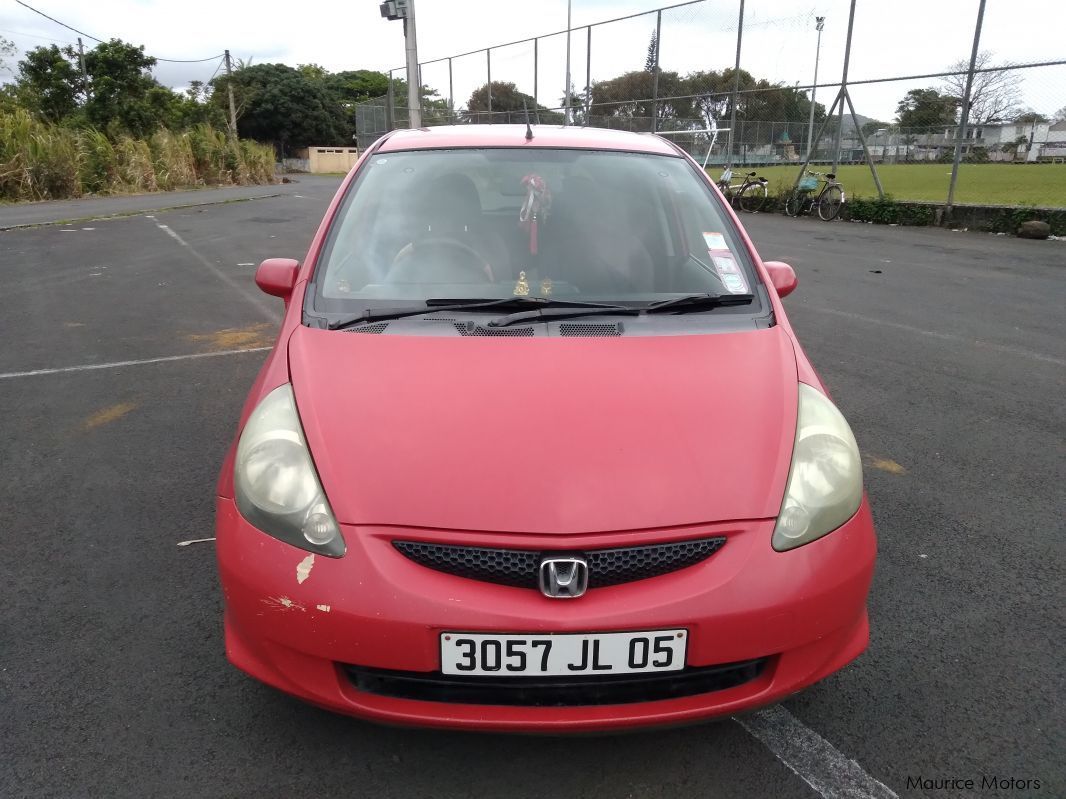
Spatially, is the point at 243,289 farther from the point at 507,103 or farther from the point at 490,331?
the point at 507,103

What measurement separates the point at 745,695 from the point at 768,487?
47 centimetres

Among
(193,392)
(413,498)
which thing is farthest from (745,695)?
(193,392)

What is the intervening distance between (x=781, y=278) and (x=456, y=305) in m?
1.21

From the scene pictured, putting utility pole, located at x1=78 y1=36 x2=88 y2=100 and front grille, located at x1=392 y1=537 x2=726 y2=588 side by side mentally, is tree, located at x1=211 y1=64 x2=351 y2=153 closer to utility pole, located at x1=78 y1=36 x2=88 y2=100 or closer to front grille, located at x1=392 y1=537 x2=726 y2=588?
utility pole, located at x1=78 y1=36 x2=88 y2=100

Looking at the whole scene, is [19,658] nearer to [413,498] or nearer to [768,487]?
[413,498]

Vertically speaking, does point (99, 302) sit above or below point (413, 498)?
below

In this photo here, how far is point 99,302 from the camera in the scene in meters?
7.56

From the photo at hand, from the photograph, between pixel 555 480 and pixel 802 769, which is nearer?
pixel 555 480

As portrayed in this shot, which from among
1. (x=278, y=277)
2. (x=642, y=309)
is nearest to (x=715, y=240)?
(x=642, y=309)

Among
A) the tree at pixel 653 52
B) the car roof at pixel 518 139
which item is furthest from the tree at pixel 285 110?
the car roof at pixel 518 139

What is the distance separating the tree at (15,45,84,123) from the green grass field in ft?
107

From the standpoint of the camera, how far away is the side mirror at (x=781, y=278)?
9.35 ft

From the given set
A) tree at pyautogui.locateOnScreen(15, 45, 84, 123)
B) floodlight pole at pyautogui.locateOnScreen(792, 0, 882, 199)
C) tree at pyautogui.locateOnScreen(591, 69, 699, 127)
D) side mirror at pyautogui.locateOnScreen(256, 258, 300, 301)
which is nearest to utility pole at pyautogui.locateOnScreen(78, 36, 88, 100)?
tree at pyautogui.locateOnScreen(15, 45, 84, 123)

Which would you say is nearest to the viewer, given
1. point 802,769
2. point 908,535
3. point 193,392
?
point 802,769
